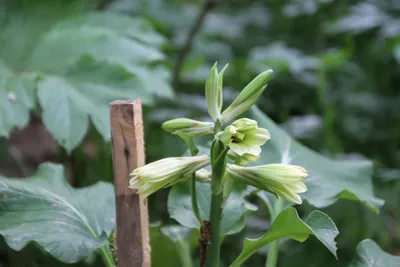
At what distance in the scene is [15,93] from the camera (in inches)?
42.1

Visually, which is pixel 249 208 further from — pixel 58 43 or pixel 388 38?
pixel 388 38

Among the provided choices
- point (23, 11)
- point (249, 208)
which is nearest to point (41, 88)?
point (23, 11)

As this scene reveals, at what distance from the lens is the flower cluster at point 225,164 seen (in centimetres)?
54

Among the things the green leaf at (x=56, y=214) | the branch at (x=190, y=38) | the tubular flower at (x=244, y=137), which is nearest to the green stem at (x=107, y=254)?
the green leaf at (x=56, y=214)

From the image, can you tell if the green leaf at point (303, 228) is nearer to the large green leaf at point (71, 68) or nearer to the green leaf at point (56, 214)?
the green leaf at point (56, 214)

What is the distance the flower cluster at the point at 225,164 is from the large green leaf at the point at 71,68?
452 mm

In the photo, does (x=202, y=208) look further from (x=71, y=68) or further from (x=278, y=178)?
(x=71, y=68)

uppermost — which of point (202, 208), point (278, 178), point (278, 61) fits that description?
point (278, 178)

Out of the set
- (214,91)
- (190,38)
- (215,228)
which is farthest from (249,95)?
(190,38)

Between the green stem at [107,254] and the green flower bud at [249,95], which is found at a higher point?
the green flower bud at [249,95]

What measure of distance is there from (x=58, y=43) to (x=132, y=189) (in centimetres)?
78

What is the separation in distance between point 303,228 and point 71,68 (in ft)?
2.39

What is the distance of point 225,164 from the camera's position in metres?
0.57

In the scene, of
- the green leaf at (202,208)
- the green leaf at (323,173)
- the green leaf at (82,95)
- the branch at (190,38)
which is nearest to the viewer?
the green leaf at (202,208)
